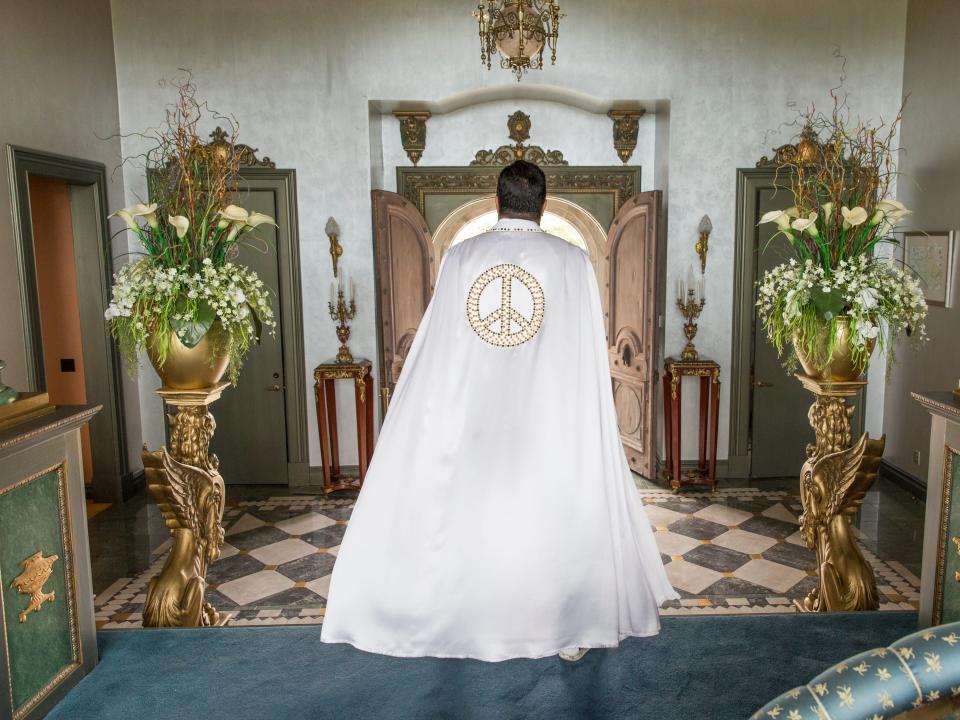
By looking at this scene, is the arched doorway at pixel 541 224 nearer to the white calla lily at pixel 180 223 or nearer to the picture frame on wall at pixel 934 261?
the picture frame on wall at pixel 934 261

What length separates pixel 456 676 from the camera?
256 centimetres

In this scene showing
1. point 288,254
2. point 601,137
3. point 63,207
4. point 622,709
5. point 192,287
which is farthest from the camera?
point 601,137

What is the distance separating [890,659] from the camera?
1347mm

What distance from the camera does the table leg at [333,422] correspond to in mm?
5863

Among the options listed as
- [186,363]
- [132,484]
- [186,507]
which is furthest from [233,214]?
[132,484]

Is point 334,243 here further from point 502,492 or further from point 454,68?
point 502,492

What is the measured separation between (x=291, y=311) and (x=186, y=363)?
9.43 ft

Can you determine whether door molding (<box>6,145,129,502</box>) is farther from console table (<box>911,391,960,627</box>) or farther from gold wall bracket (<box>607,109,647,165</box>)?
console table (<box>911,391,960,627</box>)

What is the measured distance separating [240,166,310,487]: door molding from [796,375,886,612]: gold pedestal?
12.6 ft

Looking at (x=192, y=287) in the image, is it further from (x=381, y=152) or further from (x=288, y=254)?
(x=381, y=152)

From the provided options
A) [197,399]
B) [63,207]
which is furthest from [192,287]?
[63,207]

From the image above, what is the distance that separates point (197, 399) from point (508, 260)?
149 centimetres

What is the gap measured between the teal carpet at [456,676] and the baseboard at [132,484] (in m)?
3.08

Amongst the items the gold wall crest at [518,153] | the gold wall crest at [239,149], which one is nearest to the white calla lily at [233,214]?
the gold wall crest at [239,149]
